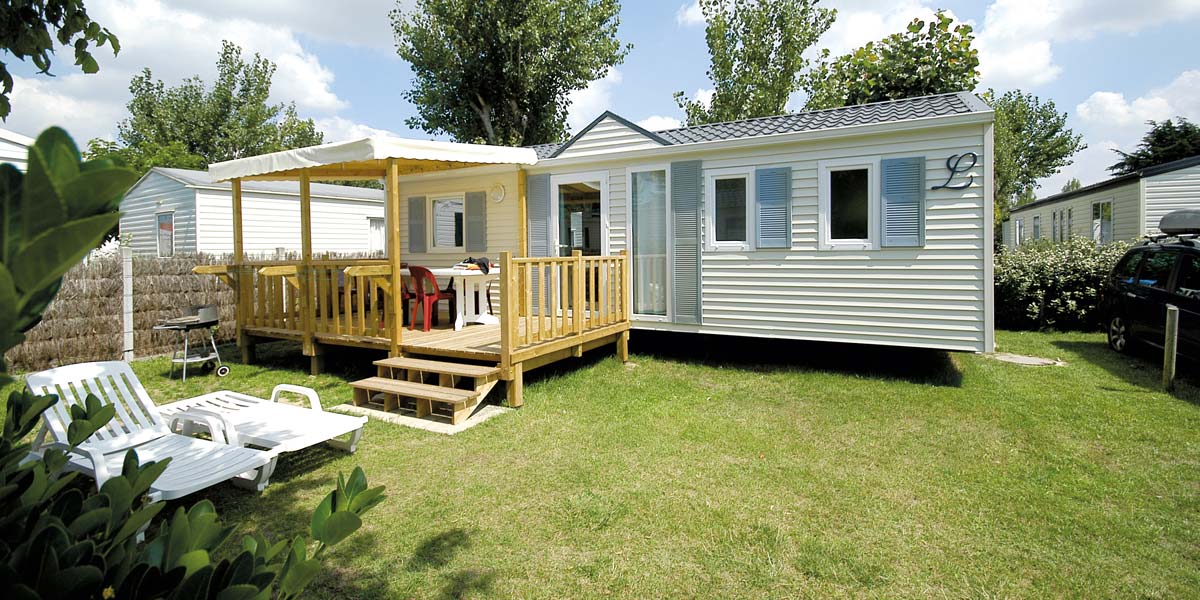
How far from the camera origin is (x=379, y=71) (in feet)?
71.8

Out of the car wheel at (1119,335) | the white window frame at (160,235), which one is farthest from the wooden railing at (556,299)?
the white window frame at (160,235)

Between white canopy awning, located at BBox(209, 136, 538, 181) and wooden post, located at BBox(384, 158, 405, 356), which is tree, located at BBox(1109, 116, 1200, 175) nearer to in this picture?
white canopy awning, located at BBox(209, 136, 538, 181)

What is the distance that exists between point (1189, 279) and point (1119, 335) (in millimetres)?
1660

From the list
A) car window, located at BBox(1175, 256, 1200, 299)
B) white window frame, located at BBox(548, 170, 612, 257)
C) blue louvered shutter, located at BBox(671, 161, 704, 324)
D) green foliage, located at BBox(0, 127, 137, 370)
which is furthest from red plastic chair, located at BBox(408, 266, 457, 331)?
car window, located at BBox(1175, 256, 1200, 299)

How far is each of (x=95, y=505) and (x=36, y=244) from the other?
731 mm

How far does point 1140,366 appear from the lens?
761 cm

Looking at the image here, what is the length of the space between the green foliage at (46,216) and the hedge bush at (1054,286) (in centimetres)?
1238

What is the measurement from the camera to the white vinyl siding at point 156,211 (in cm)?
1483

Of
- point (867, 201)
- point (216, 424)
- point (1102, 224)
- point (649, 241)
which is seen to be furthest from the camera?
point (1102, 224)

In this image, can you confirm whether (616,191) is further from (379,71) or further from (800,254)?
(379,71)

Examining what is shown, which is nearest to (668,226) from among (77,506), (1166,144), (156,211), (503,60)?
(77,506)

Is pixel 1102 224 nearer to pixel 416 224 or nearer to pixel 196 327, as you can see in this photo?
pixel 416 224

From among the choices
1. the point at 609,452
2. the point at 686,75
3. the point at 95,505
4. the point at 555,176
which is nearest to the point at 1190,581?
the point at 609,452

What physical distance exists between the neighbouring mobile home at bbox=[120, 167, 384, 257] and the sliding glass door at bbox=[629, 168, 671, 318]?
335 inches
